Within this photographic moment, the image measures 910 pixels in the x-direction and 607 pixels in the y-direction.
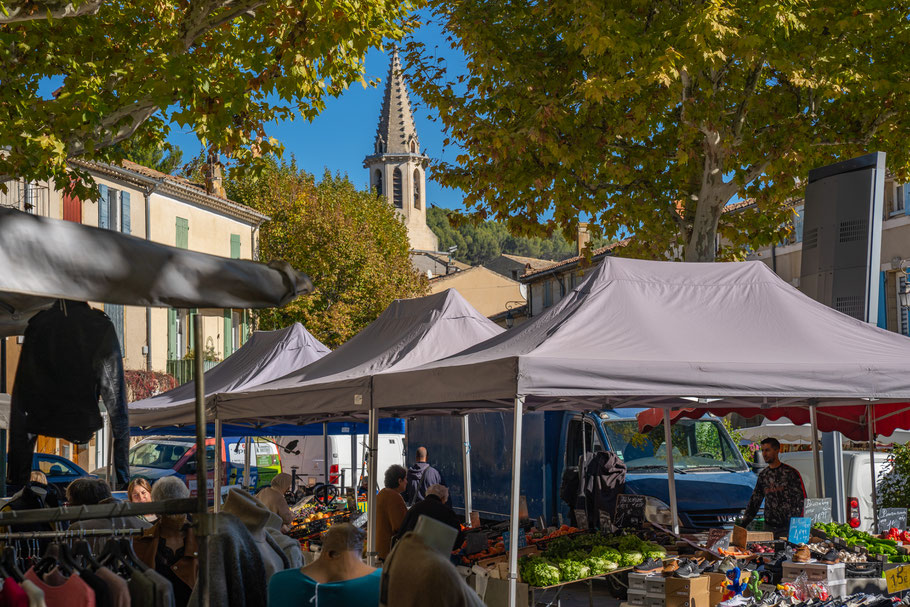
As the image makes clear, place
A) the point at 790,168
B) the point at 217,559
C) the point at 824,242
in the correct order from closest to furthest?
the point at 217,559 < the point at 824,242 < the point at 790,168

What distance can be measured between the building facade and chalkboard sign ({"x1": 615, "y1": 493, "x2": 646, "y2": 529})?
22.3 m

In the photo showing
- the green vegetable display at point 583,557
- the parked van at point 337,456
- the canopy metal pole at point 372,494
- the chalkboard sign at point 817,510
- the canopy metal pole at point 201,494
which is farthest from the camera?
the parked van at point 337,456

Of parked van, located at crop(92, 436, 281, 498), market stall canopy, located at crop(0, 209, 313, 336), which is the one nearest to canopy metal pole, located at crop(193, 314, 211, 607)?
market stall canopy, located at crop(0, 209, 313, 336)

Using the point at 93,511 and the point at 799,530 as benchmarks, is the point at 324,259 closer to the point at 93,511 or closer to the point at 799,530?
the point at 799,530

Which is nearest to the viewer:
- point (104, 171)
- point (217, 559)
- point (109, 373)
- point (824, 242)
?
point (217, 559)

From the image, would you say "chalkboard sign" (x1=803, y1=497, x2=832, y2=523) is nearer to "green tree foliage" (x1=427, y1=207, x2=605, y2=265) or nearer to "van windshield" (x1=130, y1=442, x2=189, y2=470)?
"van windshield" (x1=130, y1=442, x2=189, y2=470)

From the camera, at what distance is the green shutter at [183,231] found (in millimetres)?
38281

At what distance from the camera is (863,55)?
12.8 metres

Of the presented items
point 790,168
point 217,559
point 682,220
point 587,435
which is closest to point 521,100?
point 682,220

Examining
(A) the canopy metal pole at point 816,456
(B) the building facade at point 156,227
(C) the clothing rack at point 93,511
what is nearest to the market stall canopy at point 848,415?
(A) the canopy metal pole at point 816,456

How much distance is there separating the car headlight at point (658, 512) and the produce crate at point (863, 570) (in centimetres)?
341

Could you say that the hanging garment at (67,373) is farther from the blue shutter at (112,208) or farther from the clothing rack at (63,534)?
the blue shutter at (112,208)

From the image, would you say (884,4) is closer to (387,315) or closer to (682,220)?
(682,220)

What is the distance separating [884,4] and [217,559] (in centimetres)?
1126
